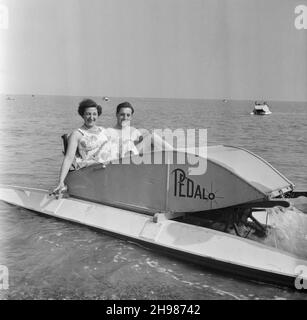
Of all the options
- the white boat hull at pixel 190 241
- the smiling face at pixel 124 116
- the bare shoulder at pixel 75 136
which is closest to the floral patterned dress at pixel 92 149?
the bare shoulder at pixel 75 136

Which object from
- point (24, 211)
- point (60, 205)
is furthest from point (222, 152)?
point (24, 211)

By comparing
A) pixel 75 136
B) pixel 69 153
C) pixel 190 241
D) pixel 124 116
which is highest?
pixel 124 116

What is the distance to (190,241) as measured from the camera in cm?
608

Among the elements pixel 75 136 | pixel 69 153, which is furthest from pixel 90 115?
pixel 69 153

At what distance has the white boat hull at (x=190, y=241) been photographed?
536cm

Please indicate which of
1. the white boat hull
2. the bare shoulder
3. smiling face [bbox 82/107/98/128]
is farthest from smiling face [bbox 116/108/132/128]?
the white boat hull

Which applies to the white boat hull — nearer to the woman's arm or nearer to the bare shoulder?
the woman's arm

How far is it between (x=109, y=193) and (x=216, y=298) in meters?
2.85

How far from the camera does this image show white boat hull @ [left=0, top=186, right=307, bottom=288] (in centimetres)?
536

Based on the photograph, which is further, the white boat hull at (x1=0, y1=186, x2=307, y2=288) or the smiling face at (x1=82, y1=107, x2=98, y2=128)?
the smiling face at (x1=82, y1=107, x2=98, y2=128)

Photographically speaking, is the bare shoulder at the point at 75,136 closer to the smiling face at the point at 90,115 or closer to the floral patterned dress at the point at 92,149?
the floral patterned dress at the point at 92,149

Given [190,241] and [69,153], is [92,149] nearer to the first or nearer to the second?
[69,153]

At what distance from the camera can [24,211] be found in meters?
8.91

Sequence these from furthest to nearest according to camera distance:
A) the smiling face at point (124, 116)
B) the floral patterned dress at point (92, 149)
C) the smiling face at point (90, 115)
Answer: the floral patterned dress at point (92, 149) → the smiling face at point (90, 115) → the smiling face at point (124, 116)
